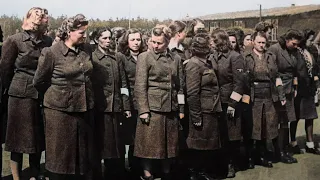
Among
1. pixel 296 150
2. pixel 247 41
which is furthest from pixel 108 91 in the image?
pixel 296 150

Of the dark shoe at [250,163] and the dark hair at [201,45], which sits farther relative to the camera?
the dark shoe at [250,163]

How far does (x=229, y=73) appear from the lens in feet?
19.1

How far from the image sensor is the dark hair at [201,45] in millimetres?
5418

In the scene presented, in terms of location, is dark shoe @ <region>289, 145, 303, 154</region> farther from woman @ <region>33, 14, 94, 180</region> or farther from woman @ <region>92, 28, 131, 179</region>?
woman @ <region>33, 14, 94, 180</region>

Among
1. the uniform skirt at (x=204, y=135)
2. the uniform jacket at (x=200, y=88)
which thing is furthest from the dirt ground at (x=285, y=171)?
the uniform jacket at (x=200, y=88)

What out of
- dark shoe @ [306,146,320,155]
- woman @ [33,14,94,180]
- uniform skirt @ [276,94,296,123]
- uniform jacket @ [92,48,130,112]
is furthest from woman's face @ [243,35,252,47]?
woman @ [33,14,94,180]

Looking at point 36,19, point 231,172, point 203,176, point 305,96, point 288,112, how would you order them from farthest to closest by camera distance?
point 305,96, point 288,112, point 231,172, point 203,176, point 36,19

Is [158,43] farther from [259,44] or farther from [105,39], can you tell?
[259,44]

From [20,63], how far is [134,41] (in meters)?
1.45

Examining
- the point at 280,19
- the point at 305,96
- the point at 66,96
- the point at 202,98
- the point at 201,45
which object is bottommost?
the point at 305,96

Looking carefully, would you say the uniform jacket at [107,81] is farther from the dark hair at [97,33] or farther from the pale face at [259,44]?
the pale face at [259,44]

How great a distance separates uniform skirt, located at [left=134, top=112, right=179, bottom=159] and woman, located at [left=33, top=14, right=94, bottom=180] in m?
0.83

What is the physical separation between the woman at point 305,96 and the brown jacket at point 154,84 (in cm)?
287

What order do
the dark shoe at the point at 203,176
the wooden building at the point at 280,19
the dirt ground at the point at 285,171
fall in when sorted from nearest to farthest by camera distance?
the dark shoe at the point at 203,176
the dirt ground at the point at 285,171
the wooden building at the point at 280,19
